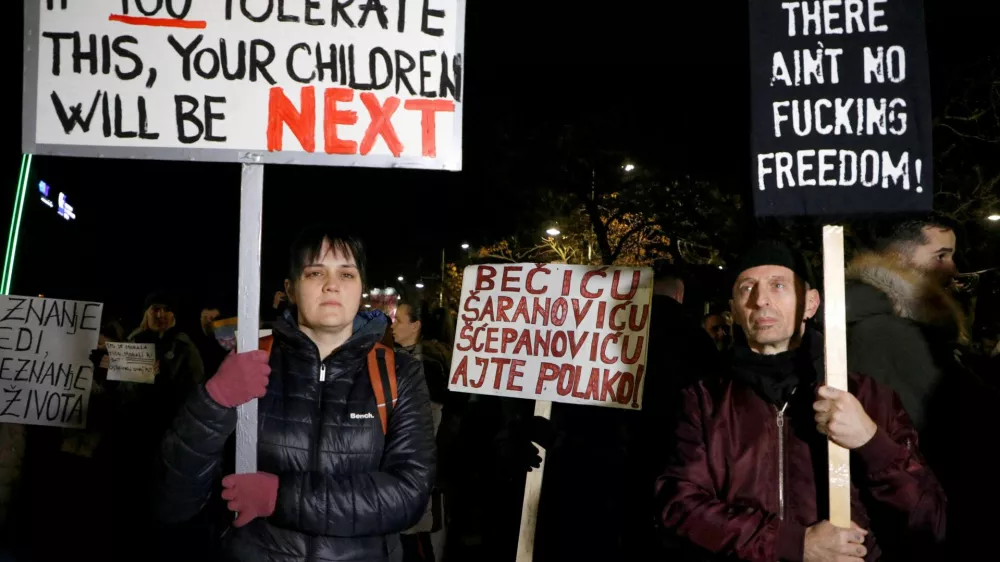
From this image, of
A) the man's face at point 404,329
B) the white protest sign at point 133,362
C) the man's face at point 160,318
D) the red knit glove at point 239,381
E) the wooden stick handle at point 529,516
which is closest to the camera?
the red knit glove at point 239,381

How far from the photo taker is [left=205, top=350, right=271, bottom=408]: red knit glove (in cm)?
250

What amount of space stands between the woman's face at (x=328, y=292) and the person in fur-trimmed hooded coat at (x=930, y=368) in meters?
2.22

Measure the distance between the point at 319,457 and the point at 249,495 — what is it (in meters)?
0.28

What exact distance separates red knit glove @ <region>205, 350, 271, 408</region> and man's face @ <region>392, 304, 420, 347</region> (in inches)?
140

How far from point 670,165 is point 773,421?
37.5 ft

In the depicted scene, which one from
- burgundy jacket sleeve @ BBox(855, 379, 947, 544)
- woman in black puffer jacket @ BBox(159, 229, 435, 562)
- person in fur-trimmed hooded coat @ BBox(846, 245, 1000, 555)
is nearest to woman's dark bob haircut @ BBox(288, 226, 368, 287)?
woman in black puffer jacket @ BBox(159, 229, 435, 562)

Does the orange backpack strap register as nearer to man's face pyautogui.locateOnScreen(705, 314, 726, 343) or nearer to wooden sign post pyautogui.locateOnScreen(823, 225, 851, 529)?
wooden sign post pyautogui.locateOnScreen(823, 225, 851, 529)

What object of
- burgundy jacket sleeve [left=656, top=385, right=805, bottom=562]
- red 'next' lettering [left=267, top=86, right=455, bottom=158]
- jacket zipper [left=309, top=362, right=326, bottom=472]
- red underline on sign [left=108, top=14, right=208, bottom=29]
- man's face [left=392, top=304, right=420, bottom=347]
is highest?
red underline on sign [left=108, top=14, right=208, bottom=29]

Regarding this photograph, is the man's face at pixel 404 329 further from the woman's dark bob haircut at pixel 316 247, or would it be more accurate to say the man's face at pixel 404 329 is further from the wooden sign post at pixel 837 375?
the wooden sign post at pixel 837 375

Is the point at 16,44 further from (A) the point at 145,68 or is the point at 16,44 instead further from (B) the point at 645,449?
(B) the point at 645,449

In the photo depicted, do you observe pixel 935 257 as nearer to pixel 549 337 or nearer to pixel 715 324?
pixel 549 337

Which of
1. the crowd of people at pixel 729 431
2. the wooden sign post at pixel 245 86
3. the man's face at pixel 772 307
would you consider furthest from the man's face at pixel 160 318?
the man's face at pixel 772 307

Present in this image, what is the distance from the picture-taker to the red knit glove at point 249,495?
2502 millimetres

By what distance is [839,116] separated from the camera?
2.76m
